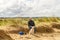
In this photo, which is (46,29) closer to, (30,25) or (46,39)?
(30,25)

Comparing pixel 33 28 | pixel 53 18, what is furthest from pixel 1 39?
pixel 53 18

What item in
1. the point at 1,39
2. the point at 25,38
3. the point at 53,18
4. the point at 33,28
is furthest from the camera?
the point at 53,18

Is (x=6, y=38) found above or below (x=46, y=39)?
above

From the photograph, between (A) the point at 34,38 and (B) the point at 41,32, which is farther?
(B) the point at 41,32

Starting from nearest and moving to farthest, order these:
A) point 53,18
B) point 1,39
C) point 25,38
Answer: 1. point 1,39
2. point 25,38
3. point 53,18

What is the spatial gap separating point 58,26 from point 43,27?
2.85 meters

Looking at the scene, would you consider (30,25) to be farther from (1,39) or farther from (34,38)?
(1,39)

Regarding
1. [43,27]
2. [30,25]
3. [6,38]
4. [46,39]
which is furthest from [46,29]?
[6,38]

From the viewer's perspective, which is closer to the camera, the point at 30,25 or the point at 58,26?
the point at 30,25

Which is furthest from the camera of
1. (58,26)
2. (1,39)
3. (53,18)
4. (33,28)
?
(53,18)

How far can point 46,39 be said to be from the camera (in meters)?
13.2

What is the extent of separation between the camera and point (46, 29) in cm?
1745

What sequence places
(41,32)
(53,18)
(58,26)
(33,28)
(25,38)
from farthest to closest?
(53,18) < (58,26) < (41,32) < (33,28) < (25,38)

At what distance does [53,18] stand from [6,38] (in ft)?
56.7
